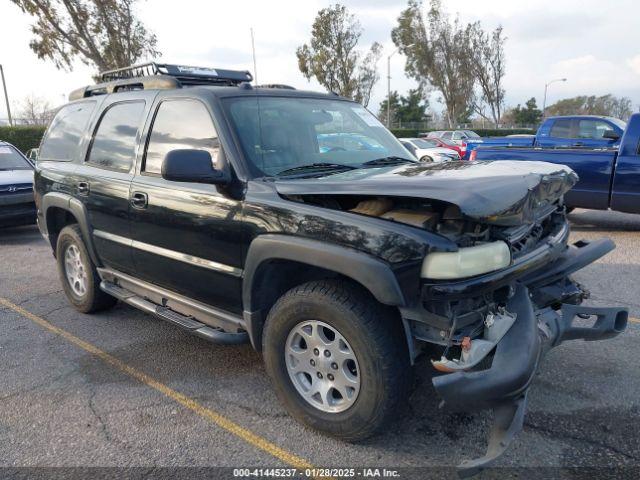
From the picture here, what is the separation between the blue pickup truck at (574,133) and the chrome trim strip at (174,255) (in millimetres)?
8331

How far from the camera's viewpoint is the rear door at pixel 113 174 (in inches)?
155

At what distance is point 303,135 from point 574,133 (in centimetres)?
1018

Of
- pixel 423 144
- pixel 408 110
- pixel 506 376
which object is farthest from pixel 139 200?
pixel 408 110

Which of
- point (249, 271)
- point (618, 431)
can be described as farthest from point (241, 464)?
point (618, 431)

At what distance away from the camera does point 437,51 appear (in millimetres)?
42688

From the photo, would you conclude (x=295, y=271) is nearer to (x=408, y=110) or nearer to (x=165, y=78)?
(x=165, y=78)

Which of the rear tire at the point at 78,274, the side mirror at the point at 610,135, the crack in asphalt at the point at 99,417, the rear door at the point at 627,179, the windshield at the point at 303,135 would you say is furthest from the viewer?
the side mirror at the point at 610,135

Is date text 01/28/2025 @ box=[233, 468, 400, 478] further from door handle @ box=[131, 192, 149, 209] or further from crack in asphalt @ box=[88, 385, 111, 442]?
door handle @ box=[131, 192, 149, 209]

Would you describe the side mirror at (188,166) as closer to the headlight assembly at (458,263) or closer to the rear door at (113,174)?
the rear door at (113,174)

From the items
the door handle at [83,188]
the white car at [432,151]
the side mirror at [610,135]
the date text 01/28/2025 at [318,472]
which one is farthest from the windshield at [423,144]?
the date text 01/28/2025 at [318,472]

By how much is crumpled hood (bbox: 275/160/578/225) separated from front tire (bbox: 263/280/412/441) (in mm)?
535

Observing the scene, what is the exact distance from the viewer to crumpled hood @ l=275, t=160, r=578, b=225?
92.3 inches

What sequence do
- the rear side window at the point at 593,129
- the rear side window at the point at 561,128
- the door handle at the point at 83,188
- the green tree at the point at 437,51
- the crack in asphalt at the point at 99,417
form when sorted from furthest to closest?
1. the green tree at the point at 437,51
2. the rear side window at the point at 561,128
3. the rear side window at the point at 593,129
4. the door handle at the point at 83,188
5. the crack in asphalt at the point at 99,417

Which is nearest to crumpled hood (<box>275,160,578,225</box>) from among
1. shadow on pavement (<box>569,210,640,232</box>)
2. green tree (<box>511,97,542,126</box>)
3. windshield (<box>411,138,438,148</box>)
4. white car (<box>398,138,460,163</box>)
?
shadow on pavement (<box>569,210,640,232</box>)
